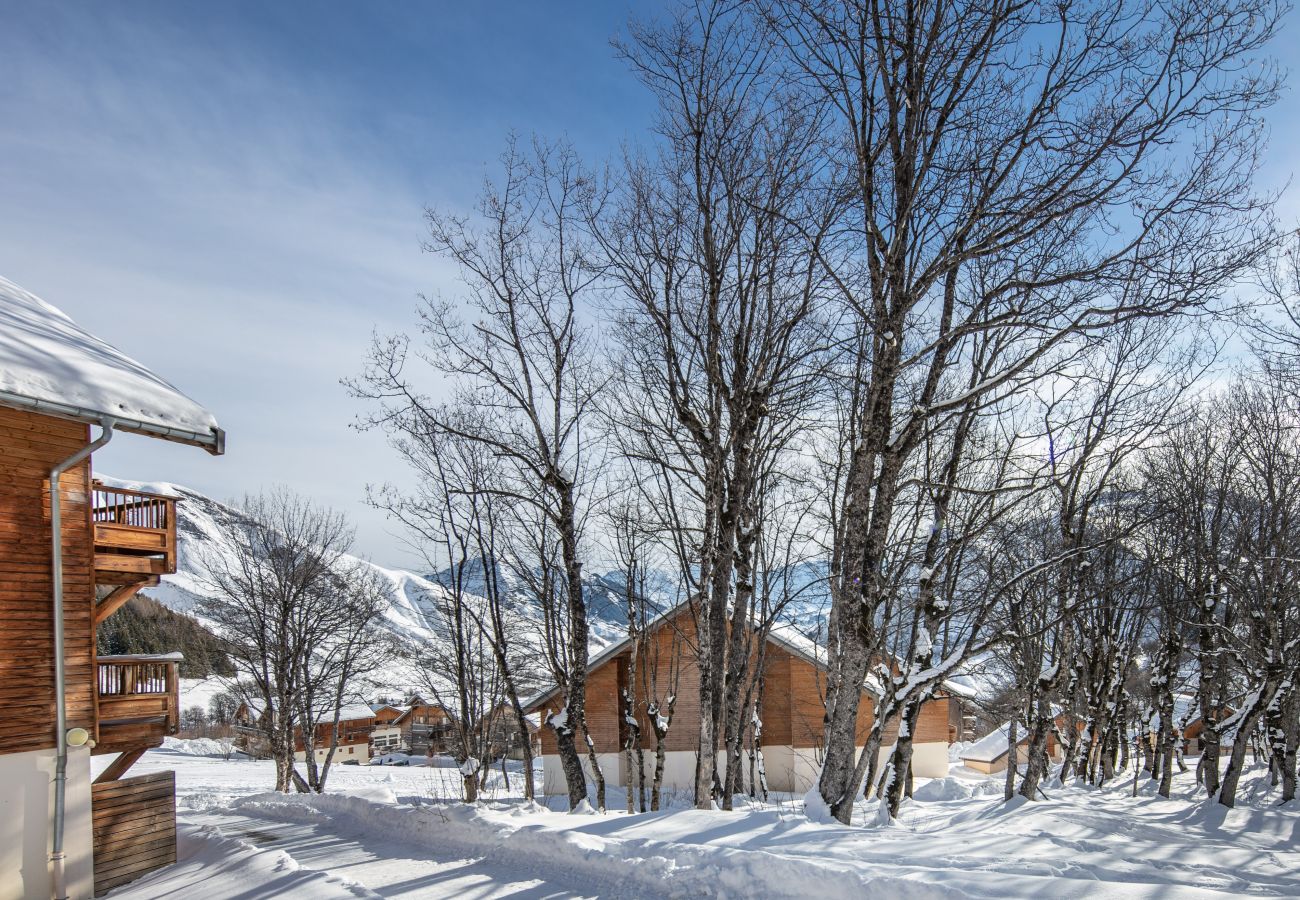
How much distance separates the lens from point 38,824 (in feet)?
28.7

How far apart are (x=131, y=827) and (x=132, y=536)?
371 cm

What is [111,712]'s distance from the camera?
35.5ft

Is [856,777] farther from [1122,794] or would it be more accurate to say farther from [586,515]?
[1122,794]

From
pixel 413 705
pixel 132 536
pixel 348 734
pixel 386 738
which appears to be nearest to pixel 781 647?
pixel 132 536

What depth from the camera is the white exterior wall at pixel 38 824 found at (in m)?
8.48

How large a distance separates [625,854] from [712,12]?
998 centimetres

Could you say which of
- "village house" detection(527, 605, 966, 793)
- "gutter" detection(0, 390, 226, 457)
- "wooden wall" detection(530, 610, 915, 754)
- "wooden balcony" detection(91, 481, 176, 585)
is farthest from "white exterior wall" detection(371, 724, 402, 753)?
"gutter" detection(0, 390, 226, 457)

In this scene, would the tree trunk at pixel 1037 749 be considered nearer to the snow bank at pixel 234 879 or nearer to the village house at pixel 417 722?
the snow bank at pixel 234 879

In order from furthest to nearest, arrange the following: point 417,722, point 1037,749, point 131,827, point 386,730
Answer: point 417,722
point 386,730
point 1037,749
point 131,827

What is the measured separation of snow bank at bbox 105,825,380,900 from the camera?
7.34m

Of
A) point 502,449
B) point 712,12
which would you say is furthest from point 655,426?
point 712,12

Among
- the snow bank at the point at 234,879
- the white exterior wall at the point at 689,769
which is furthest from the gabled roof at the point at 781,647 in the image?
the snow bank at the point at 234,879

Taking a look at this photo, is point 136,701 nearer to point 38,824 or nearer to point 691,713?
point 38,824

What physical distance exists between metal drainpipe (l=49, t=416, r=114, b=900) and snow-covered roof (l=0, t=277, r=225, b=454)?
0.31 metres
